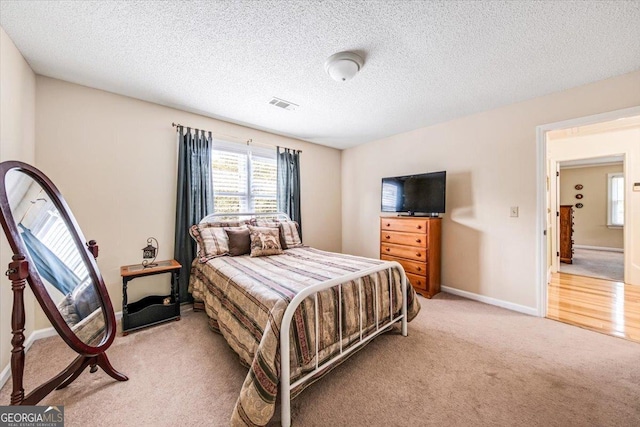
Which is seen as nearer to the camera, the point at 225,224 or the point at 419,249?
the point at 225,224

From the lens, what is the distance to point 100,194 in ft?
8.16

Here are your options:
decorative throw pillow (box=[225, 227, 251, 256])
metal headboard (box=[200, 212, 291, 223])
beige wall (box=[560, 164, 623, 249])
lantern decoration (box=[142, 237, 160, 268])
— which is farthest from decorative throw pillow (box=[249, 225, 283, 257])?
beige wall (box=[560, 164, 623, 249])

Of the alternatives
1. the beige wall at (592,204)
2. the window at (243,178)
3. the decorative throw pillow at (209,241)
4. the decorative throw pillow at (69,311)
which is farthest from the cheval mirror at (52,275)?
the beige wall at (592,204)

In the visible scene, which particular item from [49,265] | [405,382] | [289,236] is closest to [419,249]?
[289,236]

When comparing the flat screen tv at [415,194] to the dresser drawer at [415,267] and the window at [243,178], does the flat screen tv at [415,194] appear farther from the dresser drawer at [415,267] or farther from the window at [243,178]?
the window at [243,178]

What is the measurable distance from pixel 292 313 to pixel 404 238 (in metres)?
2.53

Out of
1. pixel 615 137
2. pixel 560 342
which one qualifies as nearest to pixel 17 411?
pixel 560 342

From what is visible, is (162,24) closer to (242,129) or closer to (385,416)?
(242,129)

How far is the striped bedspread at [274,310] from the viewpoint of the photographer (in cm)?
125

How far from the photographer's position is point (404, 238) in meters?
3.45

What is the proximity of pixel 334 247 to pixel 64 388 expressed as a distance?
3790 mm

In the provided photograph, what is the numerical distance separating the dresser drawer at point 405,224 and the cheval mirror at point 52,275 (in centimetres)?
326

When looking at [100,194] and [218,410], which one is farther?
[100,194]

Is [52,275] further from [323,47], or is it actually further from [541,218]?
[541,218]
